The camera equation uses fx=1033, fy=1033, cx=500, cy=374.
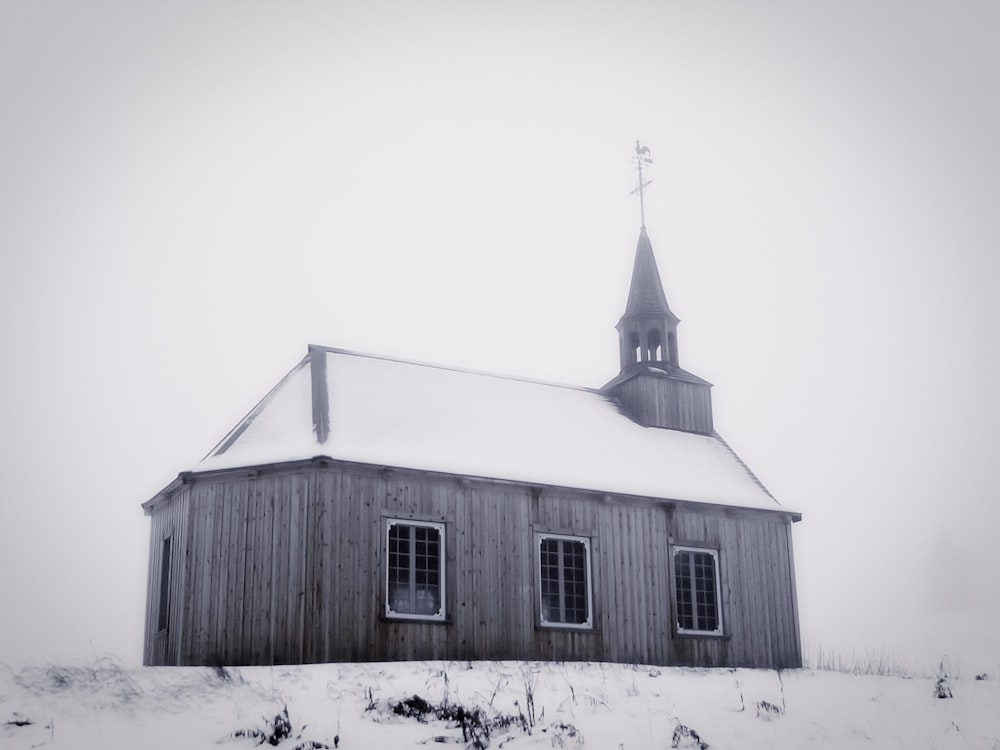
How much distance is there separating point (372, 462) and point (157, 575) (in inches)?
232

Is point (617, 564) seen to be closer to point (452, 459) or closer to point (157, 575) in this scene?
point (452, 459)

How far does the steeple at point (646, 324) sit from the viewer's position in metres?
29.5

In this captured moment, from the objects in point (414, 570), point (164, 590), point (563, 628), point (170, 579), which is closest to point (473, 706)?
point (414, 570)

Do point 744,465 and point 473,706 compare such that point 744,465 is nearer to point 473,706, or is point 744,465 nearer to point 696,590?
point 696,590

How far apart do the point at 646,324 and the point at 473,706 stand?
1672 centimetres

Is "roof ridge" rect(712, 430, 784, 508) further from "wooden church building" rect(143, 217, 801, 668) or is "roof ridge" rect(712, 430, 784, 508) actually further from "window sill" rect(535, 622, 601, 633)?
"window sill" rect(535, 622, 601, 633)

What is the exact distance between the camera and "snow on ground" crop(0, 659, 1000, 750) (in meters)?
12.7

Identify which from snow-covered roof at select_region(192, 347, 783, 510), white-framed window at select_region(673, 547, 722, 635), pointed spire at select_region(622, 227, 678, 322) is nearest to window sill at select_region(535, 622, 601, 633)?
white-framed window at select_region(673, 547, 722, 635)

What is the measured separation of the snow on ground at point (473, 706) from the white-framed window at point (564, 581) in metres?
2.06

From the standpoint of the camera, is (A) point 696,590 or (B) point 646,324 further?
(B) point 646,324

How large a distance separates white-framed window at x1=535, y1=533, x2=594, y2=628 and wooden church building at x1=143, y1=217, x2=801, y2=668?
0.03 meters

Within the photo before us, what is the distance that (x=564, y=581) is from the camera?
21.9 m

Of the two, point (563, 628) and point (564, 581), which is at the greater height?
point (564, 581)

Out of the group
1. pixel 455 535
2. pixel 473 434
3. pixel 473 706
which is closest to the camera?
pixel 473 706
